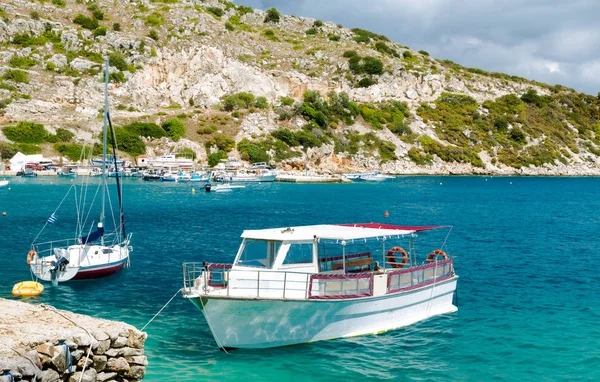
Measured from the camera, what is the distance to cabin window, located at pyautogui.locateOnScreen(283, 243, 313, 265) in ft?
63.8

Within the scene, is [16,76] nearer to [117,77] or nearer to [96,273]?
[117,77]

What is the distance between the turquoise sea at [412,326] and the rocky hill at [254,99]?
58.5m

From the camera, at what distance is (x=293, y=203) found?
71.4 meters

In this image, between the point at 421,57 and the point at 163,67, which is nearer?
the point at 163,67

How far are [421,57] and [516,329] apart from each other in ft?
600

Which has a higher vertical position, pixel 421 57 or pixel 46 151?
pixel 421 57

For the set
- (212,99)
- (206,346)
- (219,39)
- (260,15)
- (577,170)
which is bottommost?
(206,346)

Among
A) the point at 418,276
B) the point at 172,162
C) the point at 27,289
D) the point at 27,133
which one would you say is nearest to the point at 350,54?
the point at 172,162

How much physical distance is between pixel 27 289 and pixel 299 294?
14.3 m

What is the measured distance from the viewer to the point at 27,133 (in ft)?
363

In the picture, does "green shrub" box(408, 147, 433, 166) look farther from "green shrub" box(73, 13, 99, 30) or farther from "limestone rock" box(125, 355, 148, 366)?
"limestone rock" box(125, 355, 148, 366)

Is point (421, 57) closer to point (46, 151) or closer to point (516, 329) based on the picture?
point (46, 151)

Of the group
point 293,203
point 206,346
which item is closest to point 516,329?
point 206,346

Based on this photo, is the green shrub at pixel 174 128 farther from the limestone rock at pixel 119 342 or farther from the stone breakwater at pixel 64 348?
the limestone rock at pixel 119 342
